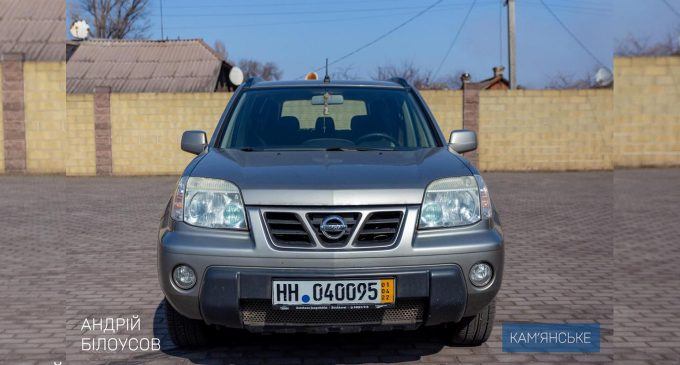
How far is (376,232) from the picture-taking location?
3816 millimetres

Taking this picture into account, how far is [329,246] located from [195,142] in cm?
173

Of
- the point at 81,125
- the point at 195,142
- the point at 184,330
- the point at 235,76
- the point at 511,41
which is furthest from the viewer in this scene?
the point at 235,76

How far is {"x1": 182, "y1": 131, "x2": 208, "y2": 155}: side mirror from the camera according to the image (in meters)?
5.09

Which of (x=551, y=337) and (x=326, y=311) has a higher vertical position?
(x=326, y=311)

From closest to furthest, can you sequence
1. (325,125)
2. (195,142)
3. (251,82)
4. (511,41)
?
(195,142) < (325,125) < (251,82) < (511,41)

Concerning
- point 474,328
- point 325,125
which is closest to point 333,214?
point 474,328

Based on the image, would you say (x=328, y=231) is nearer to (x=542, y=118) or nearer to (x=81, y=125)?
(x=542, y=118)

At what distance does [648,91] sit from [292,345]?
66.1ft

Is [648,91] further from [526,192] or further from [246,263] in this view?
[246,263]

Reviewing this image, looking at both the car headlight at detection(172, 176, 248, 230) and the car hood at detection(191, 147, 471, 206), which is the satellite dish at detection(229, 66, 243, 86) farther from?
the car headlight at detection(172, 176, 248, 230)

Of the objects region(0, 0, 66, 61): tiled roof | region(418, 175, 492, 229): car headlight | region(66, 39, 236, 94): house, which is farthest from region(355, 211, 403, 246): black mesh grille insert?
region(66, 39, 236, 94): house

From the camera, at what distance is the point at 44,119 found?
22719 millimetres

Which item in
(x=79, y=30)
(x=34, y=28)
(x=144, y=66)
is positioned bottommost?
(x=144, y=66)

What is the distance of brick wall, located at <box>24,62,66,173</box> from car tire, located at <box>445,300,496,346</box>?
66.7 feet
